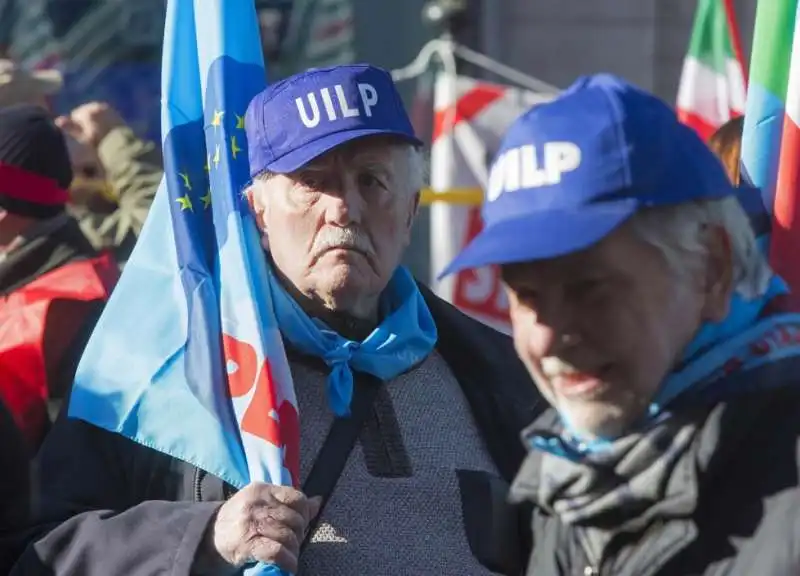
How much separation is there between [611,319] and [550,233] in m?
0.11

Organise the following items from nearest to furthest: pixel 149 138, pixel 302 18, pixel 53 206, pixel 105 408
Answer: pixel 105 408
pixel 53 206
pixel 149 138
pixel 302 18

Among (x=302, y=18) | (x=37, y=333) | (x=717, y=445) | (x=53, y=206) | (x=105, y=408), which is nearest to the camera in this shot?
(x=717, y=445)

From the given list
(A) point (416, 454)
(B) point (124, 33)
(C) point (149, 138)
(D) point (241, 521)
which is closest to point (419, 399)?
(A) point (416, 454)

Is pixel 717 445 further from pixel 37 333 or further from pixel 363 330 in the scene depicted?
pixel 37 333

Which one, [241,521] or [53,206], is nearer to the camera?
[241,521]

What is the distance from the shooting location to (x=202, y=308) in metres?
3.32

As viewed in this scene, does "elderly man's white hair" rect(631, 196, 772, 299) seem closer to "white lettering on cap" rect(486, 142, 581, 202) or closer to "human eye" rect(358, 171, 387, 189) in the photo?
"white lettering on cap" rect(486, 142, 581, 202)

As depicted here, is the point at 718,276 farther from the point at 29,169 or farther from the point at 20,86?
the point at 20,86

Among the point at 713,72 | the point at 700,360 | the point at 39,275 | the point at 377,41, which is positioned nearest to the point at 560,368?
the point at 700,360

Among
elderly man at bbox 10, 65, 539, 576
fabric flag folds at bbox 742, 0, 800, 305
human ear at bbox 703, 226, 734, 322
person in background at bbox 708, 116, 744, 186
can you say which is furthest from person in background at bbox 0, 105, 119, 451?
human ear at bbox 703, 226, 734, 322

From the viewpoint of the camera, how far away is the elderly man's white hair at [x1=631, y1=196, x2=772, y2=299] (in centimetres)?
186

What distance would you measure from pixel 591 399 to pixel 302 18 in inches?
293

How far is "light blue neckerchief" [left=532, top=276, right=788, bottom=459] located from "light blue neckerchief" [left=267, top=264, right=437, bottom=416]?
1.37m

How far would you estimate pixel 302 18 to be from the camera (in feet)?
30.0
